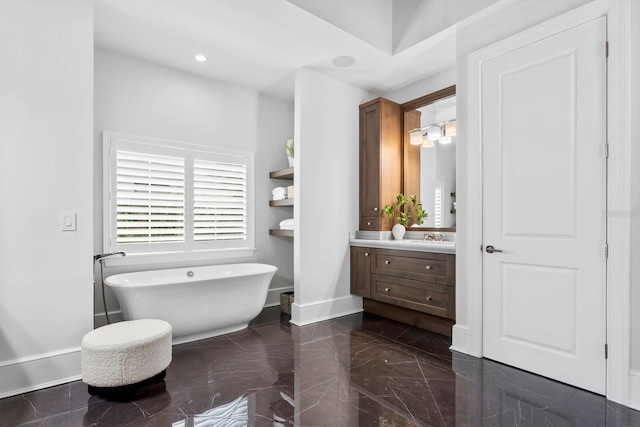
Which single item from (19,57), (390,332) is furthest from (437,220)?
(19,57)

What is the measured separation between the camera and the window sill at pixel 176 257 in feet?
11.0

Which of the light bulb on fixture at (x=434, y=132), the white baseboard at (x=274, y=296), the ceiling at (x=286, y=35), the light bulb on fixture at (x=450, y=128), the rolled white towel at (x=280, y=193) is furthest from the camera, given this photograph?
the white baseboard at (x=274, y=296)

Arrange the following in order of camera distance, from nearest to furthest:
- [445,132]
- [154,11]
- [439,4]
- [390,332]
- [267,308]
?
[154,11], [439,4], [390,332], [445,132], [267,308]

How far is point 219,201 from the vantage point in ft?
13.2

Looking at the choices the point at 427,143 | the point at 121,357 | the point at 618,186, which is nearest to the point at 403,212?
the point at 427,143

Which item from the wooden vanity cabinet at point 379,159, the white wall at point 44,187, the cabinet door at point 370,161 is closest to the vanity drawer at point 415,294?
the wooden vanity cabinet at point 379,159

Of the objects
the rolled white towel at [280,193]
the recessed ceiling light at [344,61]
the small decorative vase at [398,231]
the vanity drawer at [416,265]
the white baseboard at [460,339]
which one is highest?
the recessed ceiling light at [344,61]

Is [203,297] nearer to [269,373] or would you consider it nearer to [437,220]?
[269,373]

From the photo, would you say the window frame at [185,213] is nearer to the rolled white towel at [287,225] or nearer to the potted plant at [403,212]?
the rolled white towel at [287,225]

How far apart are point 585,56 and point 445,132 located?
1.54m

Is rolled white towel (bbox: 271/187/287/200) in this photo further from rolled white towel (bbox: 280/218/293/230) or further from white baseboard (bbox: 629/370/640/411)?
white baseboard (bbox: 629/370/640/411)

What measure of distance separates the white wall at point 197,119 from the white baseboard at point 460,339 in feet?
7.45

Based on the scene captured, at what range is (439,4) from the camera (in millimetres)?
2945

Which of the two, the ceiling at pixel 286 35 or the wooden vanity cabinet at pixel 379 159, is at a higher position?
the ceiling at pixel 286 35
